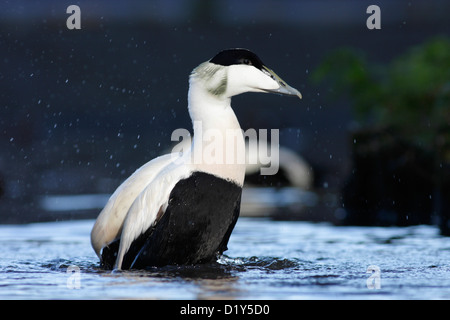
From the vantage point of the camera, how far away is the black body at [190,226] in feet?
18.5

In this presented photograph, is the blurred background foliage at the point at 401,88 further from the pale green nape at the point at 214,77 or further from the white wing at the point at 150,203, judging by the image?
the white wing at the point at 150,203

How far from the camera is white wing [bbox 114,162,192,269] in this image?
5637 millimetres

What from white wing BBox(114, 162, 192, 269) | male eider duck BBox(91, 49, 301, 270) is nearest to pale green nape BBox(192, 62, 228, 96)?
male eider duck BBox(91, 49, 301, 270)

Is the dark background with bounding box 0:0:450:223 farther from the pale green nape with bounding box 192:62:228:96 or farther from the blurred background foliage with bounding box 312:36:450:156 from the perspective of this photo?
the pale green nape with bounding box 192:62:228:96

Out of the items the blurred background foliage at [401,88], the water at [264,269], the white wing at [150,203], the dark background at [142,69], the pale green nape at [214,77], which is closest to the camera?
the water at [264,269]

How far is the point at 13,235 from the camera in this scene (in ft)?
27.4

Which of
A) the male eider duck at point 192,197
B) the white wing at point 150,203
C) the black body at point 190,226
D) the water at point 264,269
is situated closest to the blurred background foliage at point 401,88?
the water at point 264,269

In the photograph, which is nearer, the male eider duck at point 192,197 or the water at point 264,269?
the water at point 264,269

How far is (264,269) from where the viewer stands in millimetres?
5895

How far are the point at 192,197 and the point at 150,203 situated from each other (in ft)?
0.86

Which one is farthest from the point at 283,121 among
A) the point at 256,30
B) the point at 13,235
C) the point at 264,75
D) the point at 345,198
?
the point at 264,75

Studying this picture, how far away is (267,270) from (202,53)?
13710mm

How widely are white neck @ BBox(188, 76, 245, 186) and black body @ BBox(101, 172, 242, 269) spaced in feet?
0.22
